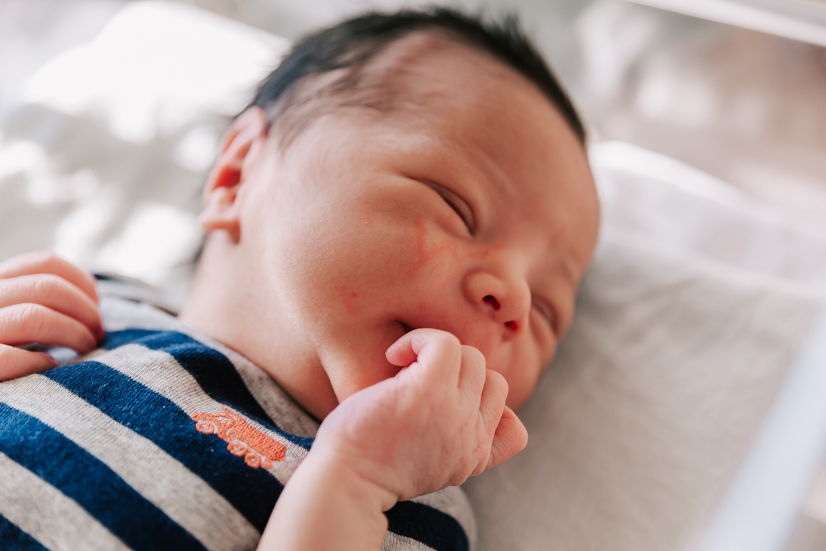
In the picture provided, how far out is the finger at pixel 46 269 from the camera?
89cm

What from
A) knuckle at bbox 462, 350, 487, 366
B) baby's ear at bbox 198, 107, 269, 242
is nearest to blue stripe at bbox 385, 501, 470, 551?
knuckle at bbox 462, 350, 487, 366

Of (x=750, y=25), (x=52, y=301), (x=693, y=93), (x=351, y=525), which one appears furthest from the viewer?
(x=693, y=93)

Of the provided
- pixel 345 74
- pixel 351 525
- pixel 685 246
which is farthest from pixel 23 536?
pixel 685 246

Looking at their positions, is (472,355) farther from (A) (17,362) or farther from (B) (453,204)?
(A) (17,362)

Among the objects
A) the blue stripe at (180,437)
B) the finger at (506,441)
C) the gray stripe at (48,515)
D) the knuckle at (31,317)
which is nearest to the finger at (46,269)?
the knuckle at (31,317)

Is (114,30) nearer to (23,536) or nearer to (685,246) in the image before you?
(23,536)

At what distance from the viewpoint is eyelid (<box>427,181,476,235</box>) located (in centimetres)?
81

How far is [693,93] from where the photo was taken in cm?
145

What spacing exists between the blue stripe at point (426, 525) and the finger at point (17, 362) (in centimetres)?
50

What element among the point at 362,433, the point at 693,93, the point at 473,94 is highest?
the point at 473,94

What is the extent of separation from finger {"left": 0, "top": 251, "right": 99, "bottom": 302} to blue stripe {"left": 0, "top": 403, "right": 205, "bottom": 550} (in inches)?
12.4

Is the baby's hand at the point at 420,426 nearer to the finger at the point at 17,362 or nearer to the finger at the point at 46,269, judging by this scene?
the finger at the point at 17,362

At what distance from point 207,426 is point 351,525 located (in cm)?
22

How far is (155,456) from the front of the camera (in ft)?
2.14
